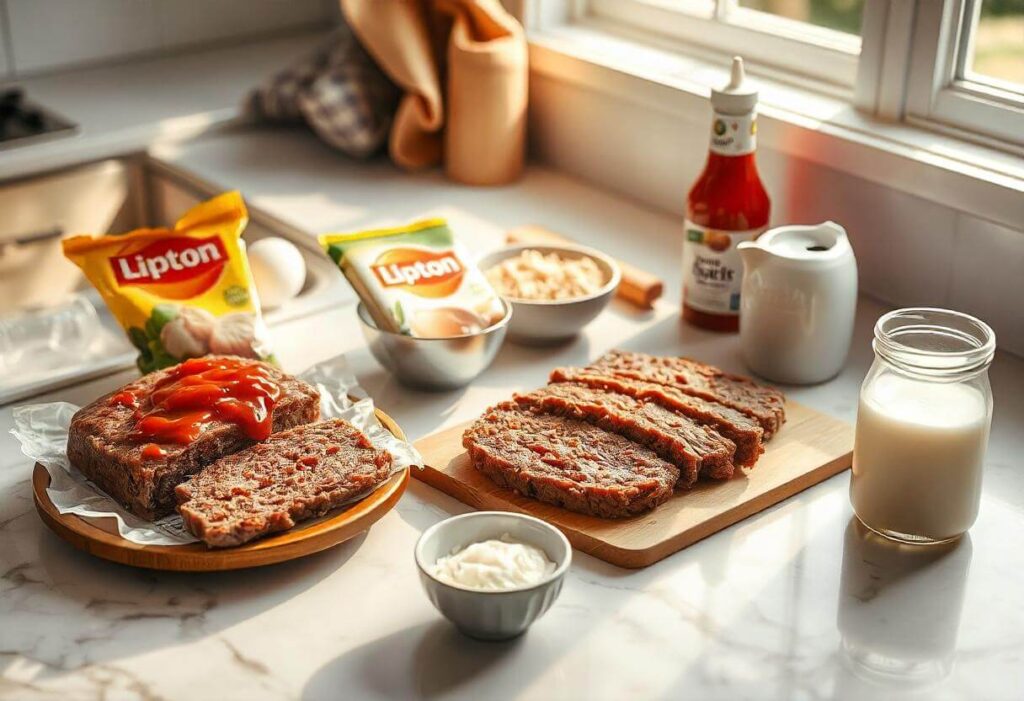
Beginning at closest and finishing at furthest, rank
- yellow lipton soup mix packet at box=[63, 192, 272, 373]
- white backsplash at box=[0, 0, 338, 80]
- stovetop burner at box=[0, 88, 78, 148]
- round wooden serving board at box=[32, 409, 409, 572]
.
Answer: round wooden serving board at box=[32, 409, 409, 572] → yellow lipton soup mix packet at box=[63, 192, 272, 373] → stovetop burner at box=[0, 88, 78, 148] → white backsplash at box=[0, 0, 338, 80]

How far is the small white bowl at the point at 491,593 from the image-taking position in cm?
97

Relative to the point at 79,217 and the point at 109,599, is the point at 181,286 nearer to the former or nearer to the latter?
the point at 109,599

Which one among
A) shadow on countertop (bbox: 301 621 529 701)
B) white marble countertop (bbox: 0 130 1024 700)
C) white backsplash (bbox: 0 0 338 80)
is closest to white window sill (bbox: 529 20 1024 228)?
white marble countertop (bbox: 0 130 1024 700)

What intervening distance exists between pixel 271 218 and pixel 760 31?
802 millimetres

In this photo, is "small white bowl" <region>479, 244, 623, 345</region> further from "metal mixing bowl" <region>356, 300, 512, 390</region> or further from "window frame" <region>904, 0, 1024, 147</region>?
"window frame" <region>904, 0, 1024, 147</region>

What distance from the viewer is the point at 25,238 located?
212 centimetres

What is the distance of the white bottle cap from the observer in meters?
1.42

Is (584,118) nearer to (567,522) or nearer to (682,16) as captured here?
(682,16)

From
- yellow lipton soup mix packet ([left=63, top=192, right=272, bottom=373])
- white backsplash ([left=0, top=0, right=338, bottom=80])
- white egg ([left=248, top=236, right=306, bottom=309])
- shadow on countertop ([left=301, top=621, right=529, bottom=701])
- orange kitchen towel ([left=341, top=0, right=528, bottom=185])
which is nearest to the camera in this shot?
shadow on countertop ([left=301, top=621, right=529, bottom=701])

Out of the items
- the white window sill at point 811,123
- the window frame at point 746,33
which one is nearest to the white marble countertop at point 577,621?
the white window sill at point 811,123

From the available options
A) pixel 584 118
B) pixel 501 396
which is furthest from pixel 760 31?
pixel 501 396

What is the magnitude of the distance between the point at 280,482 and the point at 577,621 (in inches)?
12.1

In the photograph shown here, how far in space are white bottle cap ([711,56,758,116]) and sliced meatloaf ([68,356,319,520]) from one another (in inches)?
23.1

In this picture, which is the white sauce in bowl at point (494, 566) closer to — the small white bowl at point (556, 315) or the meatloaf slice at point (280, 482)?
the meatloaf slice at point (280, 482)
